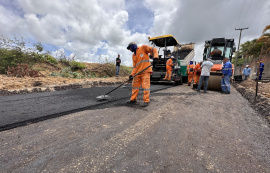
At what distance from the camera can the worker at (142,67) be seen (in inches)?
116

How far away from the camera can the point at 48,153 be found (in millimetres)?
1225

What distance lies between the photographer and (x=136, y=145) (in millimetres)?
1362

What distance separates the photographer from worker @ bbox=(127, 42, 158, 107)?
294cm

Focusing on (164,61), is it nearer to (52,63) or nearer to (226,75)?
Result: (226,75)

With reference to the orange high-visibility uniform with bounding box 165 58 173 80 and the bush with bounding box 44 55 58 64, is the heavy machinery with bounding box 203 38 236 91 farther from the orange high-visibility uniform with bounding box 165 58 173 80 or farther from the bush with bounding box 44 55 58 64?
the bush with bounding box 44 55 58 64

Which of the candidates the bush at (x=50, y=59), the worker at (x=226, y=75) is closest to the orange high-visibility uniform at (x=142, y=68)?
the worker at (x=226, y=75)

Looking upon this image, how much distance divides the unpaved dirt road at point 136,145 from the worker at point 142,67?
95 cm

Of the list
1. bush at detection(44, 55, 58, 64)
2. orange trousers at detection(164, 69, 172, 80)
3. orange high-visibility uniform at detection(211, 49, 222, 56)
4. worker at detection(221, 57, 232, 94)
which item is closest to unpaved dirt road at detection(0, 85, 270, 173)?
worker at detection(221, 57, 232, 94)

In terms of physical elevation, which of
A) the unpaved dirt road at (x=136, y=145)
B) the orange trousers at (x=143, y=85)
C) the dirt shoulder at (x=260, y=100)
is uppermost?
the orange trousers at (x=143, y=85)

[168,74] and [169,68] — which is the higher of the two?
[169,68]

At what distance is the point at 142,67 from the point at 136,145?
2013mm

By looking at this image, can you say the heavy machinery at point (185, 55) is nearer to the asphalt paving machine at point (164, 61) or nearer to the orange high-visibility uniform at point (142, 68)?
the asphalt paving machine at point (164, 61)

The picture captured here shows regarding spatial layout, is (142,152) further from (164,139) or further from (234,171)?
(234,171)

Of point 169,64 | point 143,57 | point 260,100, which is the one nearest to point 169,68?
point 169,64
